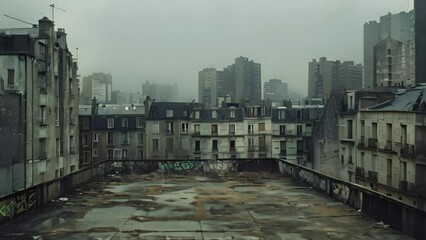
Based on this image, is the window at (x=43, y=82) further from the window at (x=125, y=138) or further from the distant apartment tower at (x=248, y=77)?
the distant apartment tower at (x=248, y=77)

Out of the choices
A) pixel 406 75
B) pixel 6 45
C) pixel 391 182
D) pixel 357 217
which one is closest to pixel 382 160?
pixel 391 182

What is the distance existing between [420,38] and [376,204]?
59.3m

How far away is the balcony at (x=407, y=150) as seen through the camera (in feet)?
119

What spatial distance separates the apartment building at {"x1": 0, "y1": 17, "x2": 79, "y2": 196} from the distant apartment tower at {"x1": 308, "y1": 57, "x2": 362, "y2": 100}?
7588cm

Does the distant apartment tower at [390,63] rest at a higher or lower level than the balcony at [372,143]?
higher

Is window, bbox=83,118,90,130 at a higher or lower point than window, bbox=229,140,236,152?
higher

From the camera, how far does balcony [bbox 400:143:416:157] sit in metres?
36.2

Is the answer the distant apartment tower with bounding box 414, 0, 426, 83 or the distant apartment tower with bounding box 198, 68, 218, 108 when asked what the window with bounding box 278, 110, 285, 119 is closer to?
the distant apartment tower with bounding box 414, 0, 426, 83

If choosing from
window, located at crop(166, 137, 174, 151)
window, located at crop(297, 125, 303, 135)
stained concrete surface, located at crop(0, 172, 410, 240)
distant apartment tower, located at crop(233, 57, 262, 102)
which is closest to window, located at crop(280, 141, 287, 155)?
window, located at crop(297, 125, 303, 135)

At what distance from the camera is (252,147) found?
75.5 meters

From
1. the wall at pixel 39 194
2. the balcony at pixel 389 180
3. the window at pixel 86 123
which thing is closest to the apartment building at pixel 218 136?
the window at pixel 86 123

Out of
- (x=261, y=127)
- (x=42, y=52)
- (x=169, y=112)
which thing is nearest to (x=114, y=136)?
(x=169, y=112)

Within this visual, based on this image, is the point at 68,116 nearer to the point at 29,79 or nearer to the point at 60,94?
the point at 60,94

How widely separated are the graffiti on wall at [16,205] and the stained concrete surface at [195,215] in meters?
0.26
